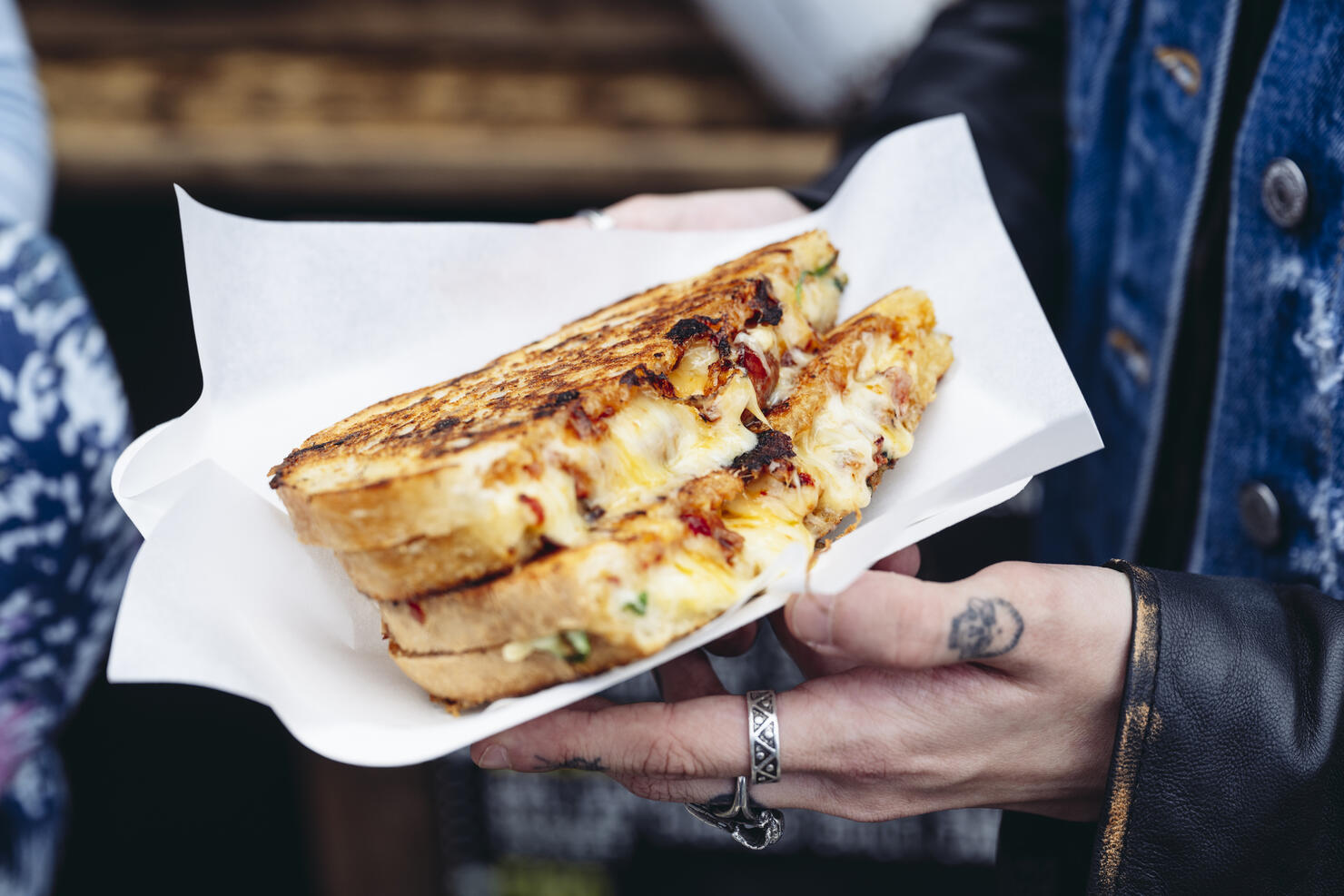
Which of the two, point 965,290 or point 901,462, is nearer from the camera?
point 901,462

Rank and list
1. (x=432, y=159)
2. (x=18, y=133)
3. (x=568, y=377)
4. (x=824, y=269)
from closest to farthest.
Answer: (x=568, y=377)
(x=824, y=269)
(x=18, y=133)
(x=432, y=159)

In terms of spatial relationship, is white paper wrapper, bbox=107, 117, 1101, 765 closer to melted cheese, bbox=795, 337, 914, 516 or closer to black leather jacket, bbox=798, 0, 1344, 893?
melted cheese, bbox=795, 337, 914, 516

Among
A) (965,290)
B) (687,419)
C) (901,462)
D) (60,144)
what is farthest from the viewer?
(60,144)

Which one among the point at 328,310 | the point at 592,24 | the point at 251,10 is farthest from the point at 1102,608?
the point at 251,10

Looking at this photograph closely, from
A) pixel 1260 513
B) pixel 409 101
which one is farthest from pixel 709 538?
pixel 409 101

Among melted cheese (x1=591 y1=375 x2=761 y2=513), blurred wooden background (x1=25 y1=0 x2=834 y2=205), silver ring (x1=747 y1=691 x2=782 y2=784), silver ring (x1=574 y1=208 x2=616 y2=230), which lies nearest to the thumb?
silver ring (x1=747 y1=691 x2=782 y2=784)

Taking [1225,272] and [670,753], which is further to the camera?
[1225,272]

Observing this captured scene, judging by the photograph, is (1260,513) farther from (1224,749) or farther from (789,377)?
(789,377)

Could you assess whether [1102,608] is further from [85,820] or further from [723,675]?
[85,820]
